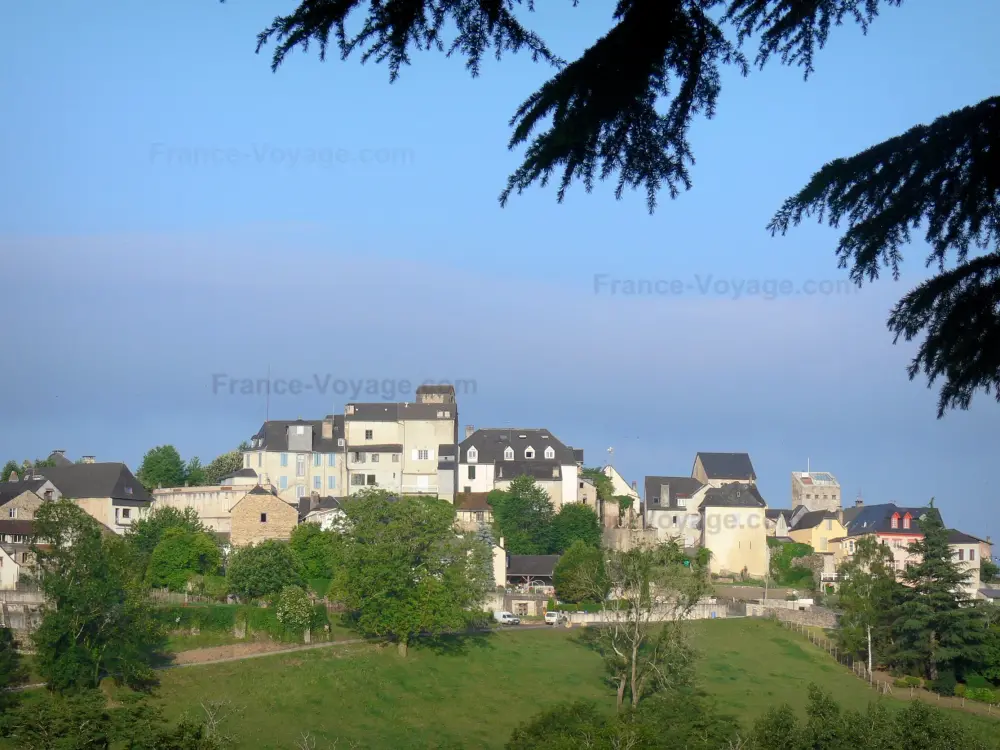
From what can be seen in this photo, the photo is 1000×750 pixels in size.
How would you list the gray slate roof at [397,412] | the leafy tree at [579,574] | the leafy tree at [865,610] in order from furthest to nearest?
the gray slate roof at [397,412] < the leafy tree at [579,574] < the leafy tree at [865,610]

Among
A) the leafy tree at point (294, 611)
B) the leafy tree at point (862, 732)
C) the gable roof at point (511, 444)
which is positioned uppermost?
the gable roof at point (511, 444)

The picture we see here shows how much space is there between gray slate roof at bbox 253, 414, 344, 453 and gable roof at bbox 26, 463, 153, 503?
8.77 meters

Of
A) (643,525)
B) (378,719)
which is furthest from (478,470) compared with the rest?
(378,719)

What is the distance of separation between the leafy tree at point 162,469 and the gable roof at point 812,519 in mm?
44928

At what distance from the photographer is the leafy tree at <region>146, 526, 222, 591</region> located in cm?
6303

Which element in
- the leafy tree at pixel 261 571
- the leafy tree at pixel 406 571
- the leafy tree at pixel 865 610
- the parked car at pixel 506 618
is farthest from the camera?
the parked car at pixel 506 618

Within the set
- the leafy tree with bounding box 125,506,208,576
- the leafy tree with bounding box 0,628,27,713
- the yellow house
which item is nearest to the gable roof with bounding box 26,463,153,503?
the leafy tree with bounding box 125,506,208,576

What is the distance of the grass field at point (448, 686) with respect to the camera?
151ft

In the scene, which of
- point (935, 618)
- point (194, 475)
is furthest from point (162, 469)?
point (935, 618)

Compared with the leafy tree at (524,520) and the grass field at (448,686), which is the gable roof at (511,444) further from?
the grass field at (448,686)

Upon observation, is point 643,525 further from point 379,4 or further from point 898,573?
point 379,4

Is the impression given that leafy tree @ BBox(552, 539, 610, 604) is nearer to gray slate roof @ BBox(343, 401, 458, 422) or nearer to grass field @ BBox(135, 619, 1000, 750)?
grass field @ BBox(135, 619, 1000, 750)

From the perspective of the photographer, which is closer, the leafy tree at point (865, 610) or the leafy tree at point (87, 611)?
the leafy tree at point (87, 611)

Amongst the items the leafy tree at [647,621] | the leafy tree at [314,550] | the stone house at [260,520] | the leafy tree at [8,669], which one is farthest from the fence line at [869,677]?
the leafy tree at [8,669]
